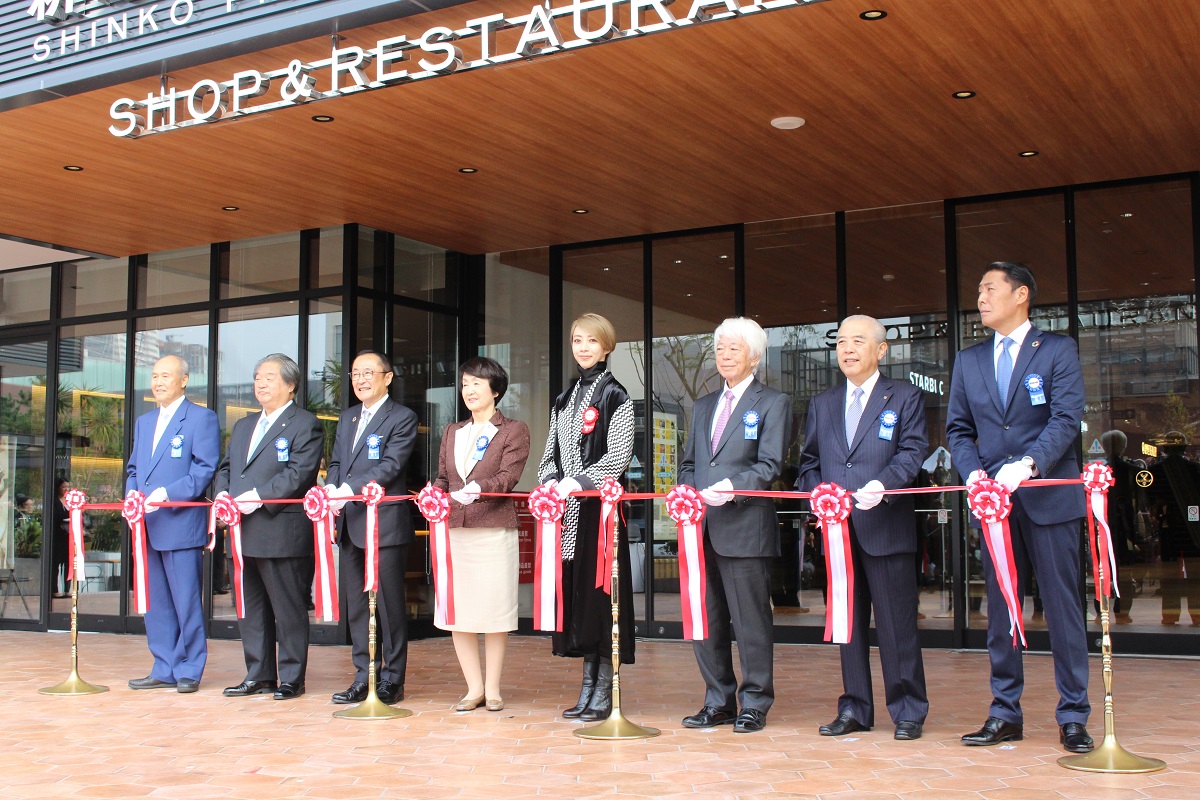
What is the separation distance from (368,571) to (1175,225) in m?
5.56

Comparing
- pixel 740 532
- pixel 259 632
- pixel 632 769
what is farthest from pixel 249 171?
pixel 632 769

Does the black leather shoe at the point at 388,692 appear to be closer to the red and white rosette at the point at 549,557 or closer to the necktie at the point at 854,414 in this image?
the red and white rosette at the point at 549,557

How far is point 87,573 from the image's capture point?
10070 millimetres

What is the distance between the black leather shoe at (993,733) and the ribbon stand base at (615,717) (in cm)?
126

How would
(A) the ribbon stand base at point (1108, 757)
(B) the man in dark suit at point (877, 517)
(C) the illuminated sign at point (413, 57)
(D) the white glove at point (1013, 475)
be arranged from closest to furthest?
(A) the ribbon stand base at point (1108, 757) → (D) the white glove at point (1013, 475) → (B) the man in dark suit at point (877, 517) → (C) the illuminated sign at point (413, 57)

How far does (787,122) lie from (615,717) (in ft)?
11.1

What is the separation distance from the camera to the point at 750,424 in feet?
16.8

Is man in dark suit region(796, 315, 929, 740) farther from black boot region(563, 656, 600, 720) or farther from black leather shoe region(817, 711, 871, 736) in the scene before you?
black boot region(563, 656, 600, 720)

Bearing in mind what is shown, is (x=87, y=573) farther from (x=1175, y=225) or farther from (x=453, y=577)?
(x=1175, y=225)

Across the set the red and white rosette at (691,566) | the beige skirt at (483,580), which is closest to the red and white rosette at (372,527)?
the beige skirt at (483,580)

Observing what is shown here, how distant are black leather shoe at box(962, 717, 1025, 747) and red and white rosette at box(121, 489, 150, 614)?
4.24 meters

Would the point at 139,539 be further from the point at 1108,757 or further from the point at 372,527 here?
the point at 1108,757

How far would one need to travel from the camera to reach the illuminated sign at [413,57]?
196 inches

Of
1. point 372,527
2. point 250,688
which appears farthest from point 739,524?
point 250,688
